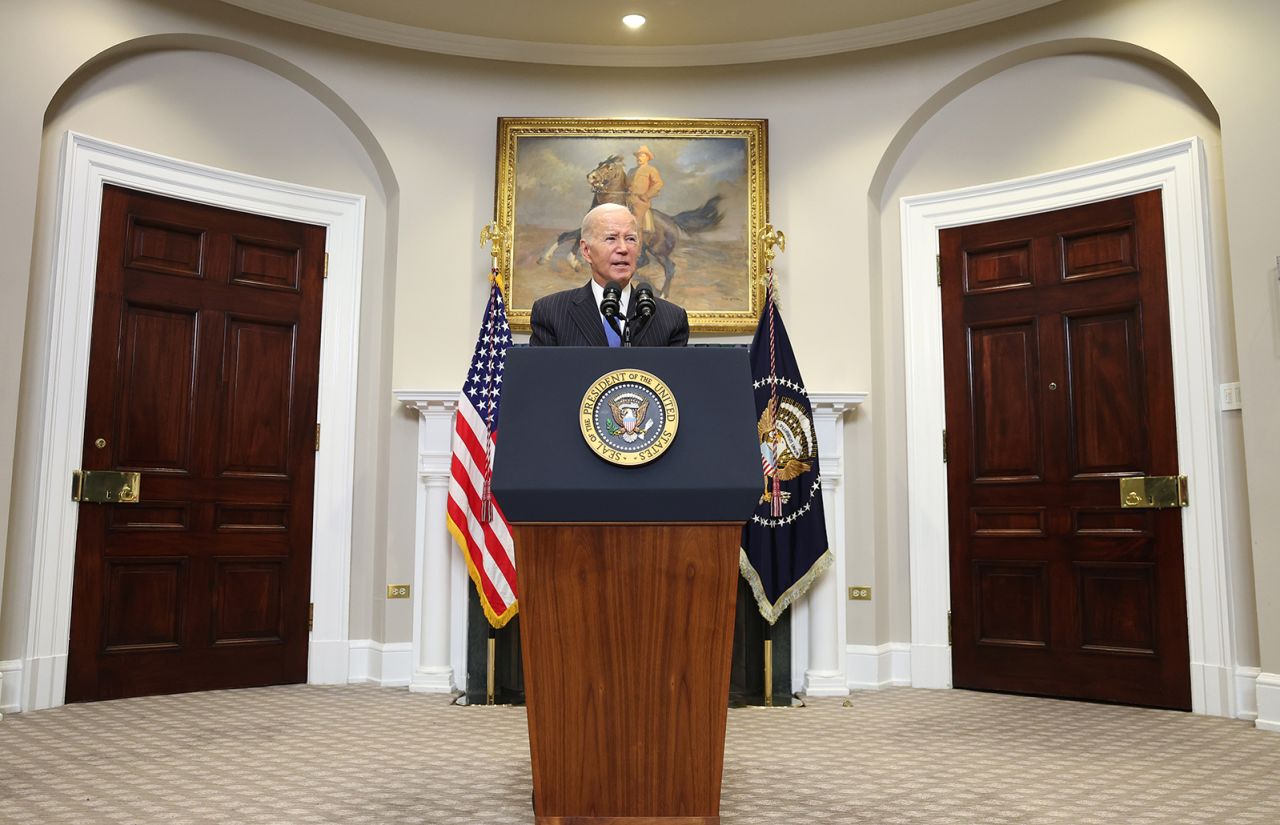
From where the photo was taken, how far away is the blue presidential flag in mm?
5090

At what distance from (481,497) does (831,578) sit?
6.13 feet

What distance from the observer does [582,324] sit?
305 centimetres

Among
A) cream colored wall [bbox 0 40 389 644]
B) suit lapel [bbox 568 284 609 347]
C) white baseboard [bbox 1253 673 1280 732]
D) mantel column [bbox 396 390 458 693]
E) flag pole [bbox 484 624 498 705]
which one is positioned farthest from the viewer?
mantel column [bbox 396 390 458 693]

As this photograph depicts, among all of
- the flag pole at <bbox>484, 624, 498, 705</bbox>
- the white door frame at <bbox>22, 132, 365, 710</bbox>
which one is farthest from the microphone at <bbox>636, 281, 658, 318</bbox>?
the white door frame at <bbox>22, 132, 365, 710</bbox>

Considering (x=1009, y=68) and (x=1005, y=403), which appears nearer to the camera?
(x=1005, y=403)

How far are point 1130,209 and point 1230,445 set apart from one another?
1.31 meters

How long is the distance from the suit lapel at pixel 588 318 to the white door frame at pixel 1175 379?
3129 mm

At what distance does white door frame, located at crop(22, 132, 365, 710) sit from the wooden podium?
3451mm

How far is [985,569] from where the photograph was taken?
17.9 ft

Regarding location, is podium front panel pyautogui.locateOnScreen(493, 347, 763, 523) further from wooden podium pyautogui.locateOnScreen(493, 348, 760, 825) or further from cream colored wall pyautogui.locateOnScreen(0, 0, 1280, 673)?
cream colored wall pyautogui.locateOnScreen(0, 0, 1280, 673)

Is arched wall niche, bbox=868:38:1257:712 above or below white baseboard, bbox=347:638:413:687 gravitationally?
above

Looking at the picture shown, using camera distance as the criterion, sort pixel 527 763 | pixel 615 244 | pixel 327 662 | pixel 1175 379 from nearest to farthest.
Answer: pixel 615 244 < pixel 527 763 < pixel 1175 379 < pixel 327 662

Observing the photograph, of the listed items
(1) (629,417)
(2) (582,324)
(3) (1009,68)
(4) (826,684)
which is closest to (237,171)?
(2) (582,324)

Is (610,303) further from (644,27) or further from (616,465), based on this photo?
Result: (644,27)
